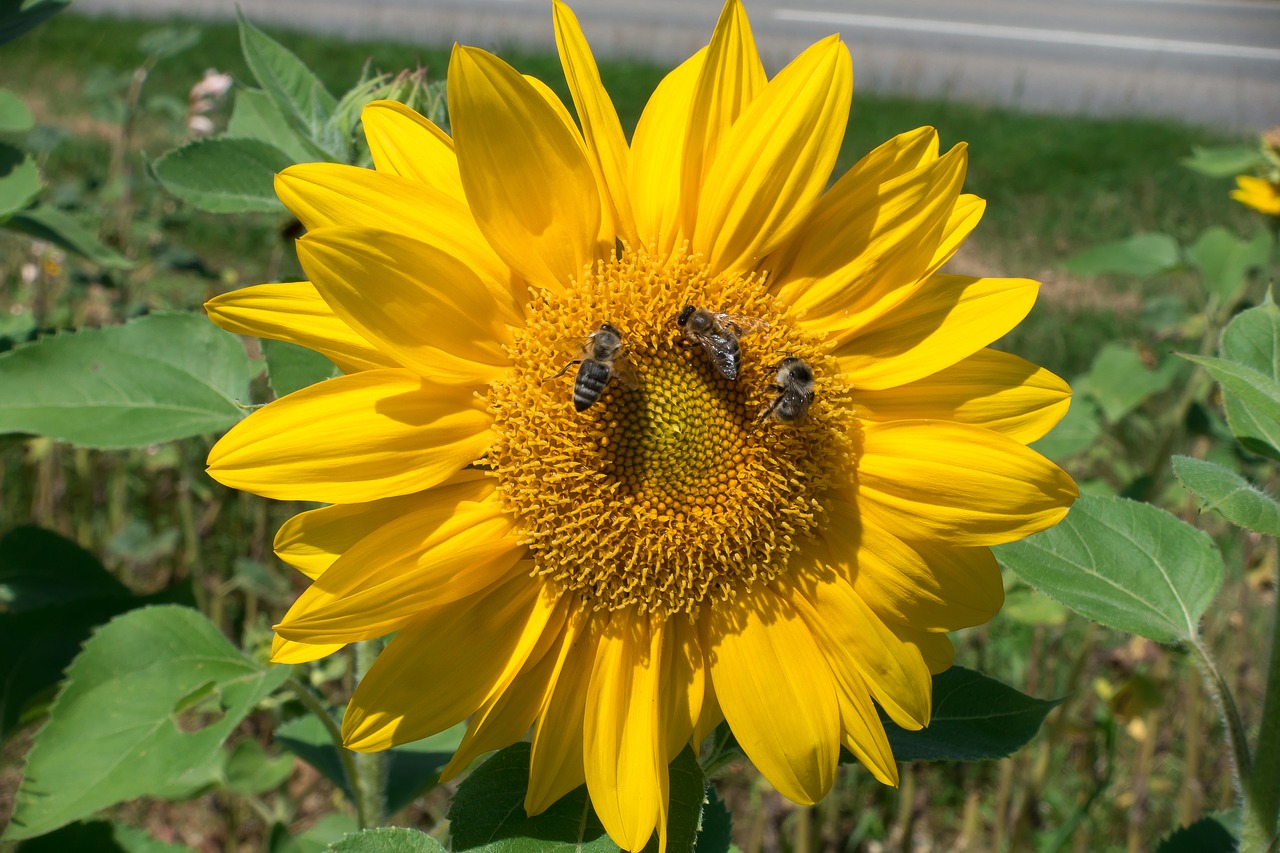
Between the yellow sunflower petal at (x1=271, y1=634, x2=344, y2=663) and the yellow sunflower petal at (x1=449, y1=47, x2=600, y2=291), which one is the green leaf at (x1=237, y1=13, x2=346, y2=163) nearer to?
the yellow sunflower petal at (x1=449, y1=47, x2=600, y2=291)

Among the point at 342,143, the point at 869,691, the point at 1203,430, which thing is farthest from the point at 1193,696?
the point at 342,143

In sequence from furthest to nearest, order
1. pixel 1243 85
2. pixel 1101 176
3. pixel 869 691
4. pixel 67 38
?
pixel 1243 85
pixel 67 38
pixel 1101 176
pixel 869 691

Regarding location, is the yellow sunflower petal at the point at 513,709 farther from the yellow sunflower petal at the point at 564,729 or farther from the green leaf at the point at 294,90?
the green leaf at the point at 294,90

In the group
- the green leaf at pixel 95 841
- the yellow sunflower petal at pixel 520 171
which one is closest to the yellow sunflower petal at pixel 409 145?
the yellow sunflower petal at pixel 520 171

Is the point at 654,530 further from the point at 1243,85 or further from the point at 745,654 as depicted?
the point at 1243,85

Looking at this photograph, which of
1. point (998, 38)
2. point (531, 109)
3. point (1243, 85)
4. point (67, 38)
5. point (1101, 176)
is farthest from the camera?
point (998, 38)

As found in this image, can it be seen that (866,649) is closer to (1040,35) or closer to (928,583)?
(928,583)
